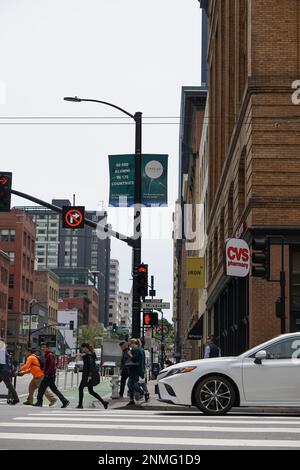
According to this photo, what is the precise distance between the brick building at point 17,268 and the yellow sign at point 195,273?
68.1m

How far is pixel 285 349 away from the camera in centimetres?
1510

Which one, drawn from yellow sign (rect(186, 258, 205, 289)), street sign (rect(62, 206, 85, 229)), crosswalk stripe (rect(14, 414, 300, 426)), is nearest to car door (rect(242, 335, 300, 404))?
crosswalk stripe (rect(14, 414, 300, 426))

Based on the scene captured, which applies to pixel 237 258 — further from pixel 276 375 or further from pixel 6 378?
pixel 276 375

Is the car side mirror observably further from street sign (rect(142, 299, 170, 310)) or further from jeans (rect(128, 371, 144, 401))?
street sign (rect(142, 299, 170, 310))

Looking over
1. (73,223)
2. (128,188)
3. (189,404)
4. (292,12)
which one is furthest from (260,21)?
(189,404)

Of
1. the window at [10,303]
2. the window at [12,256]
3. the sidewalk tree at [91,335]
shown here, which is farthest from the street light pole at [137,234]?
the sidewalk tree at [91,335]

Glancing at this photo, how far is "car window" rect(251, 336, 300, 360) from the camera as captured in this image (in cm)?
1506

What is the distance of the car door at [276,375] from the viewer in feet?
48.7

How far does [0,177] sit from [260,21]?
912cm

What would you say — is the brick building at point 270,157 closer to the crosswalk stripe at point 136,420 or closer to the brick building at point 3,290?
the crosswalk stripe at point 136,420

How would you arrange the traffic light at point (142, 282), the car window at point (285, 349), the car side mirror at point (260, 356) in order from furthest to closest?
the traffic light at point (142, 282) < the car window at point (285, 349) < the car side mirror at point (260, 356)

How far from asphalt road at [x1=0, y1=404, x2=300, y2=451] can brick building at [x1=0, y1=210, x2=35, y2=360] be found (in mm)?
97506

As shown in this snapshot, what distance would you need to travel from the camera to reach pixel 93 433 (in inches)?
448
